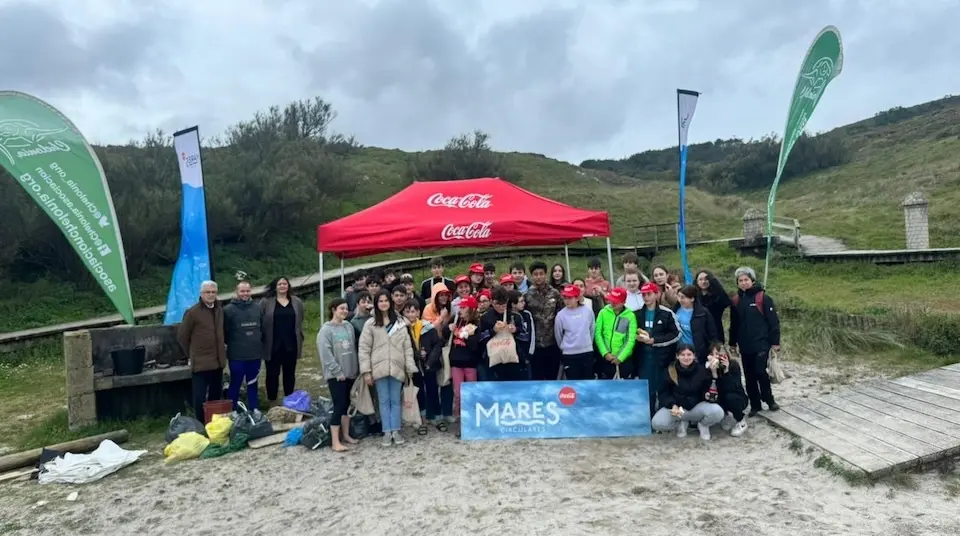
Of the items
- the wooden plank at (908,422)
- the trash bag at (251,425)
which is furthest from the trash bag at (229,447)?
the wooden plank at (908,422)

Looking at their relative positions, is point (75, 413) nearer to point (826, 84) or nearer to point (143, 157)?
point (826, 84)

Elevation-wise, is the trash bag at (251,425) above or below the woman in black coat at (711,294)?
below

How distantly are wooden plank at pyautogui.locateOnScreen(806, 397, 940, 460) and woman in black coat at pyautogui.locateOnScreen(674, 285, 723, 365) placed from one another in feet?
4.49

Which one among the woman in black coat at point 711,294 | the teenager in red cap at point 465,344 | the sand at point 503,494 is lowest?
the sand at point 503,494

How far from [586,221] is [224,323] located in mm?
4700

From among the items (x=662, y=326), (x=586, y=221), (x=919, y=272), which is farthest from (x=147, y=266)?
(x=919, y=272)

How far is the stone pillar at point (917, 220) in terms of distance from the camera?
53.9ft

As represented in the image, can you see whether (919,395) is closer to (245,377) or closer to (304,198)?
(245,377)

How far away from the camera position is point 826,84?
855 cm

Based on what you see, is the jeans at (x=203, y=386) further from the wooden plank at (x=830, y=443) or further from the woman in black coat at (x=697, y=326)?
the wooden plank at (x=830, y=443)

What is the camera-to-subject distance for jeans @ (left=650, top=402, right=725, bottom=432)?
5676 millimetres

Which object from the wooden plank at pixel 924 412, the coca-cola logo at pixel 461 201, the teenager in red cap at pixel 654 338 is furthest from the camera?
the coca-cola logo at pixel 461 201

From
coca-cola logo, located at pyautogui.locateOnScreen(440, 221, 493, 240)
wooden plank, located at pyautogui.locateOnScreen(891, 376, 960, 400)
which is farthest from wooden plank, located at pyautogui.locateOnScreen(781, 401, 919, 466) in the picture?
coca-cola logo, located at pyautogui.locateOnScreen(440, 221, 493, 240)

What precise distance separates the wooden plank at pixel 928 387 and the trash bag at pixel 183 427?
7544mm
